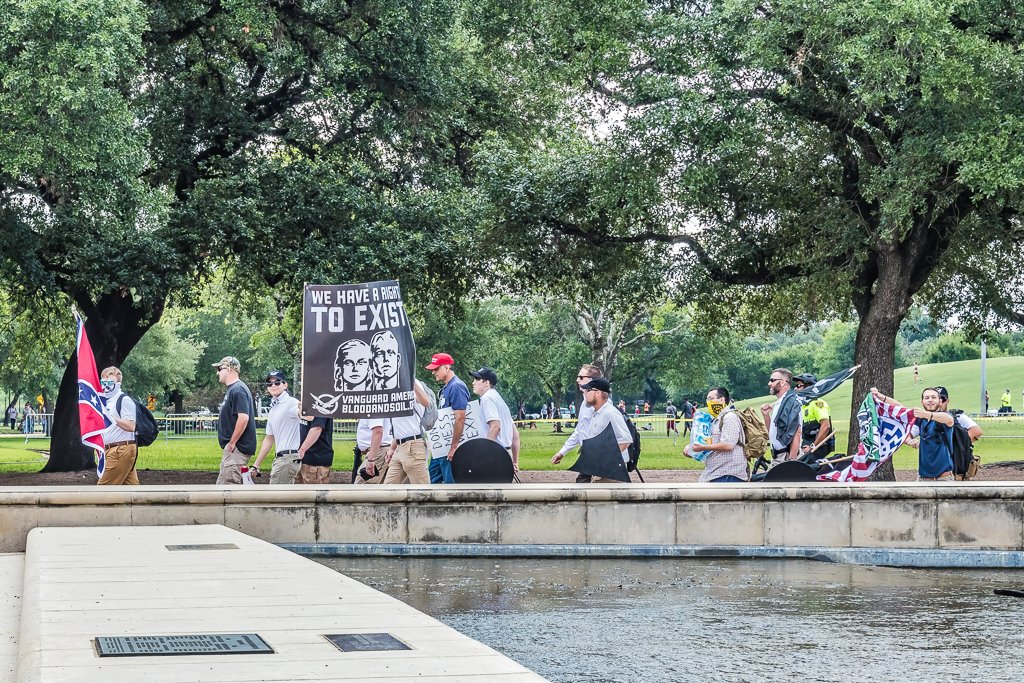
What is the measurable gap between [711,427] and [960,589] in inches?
144

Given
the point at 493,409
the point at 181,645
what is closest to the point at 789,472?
the point at 493,409

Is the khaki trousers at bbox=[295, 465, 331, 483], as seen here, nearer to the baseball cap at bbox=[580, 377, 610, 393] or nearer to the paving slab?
the baseball cap at bbox=[580, 377, 610, 393]

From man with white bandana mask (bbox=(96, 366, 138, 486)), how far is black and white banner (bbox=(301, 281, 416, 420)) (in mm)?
1823

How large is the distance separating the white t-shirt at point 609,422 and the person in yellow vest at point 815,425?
3.36 meters

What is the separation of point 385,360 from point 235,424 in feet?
5.73

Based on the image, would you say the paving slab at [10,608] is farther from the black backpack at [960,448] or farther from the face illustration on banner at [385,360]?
the black backpack at [960,448]

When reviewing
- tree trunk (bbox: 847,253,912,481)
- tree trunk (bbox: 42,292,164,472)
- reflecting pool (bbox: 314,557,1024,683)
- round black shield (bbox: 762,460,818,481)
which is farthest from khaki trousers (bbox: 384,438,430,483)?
tree trunk (bbox: 42,292,164,472)

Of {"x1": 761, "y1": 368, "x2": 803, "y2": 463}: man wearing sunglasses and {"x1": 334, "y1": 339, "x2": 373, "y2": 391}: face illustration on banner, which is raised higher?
{"x1": 334, "y1": 339, "x2": 373, "y2": 391}: face illustration on banner

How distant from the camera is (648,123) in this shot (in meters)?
21.2

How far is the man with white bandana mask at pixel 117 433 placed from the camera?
13125 mm

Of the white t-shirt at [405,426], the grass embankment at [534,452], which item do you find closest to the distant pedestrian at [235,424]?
the white t-shirt at [405,426]

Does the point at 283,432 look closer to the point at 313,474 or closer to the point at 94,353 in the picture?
the point at 313,474

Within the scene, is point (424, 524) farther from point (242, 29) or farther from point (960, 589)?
point (242, 29)

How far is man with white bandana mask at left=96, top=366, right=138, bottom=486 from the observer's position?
1312 cm
